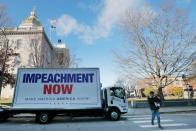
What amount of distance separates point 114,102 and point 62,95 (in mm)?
3217

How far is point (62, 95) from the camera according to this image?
1764 centimetres

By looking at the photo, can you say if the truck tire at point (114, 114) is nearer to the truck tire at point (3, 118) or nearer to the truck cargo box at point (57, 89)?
the truck cargo box at point (57, 89)

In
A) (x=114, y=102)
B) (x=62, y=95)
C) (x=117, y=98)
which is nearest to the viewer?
(x=62, y=95)

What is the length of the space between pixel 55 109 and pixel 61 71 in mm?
2344

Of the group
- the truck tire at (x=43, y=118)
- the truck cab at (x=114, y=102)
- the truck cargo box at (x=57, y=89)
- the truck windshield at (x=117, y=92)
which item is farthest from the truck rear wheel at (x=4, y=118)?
the truck windshield at (x=117, y=92)

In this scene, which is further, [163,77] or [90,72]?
[163,77]

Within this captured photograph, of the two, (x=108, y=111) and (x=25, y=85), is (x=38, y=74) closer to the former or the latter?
(x=25, y=85)

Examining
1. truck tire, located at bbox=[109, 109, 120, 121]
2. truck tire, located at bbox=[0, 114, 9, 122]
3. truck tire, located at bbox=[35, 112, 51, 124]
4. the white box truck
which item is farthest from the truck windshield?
truck tire, located at bbox=[0, 114, 9, 122]

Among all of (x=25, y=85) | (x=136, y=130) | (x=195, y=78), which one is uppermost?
(x=195, y=78)

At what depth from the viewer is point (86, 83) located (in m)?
18.0

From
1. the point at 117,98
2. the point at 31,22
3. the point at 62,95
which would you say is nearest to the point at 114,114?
the point at 117,98

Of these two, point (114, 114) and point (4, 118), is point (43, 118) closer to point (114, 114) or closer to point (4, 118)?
point (4, 118)

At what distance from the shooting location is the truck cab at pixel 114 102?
1806 centimetres

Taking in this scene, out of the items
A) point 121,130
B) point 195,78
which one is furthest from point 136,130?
point 195,78
